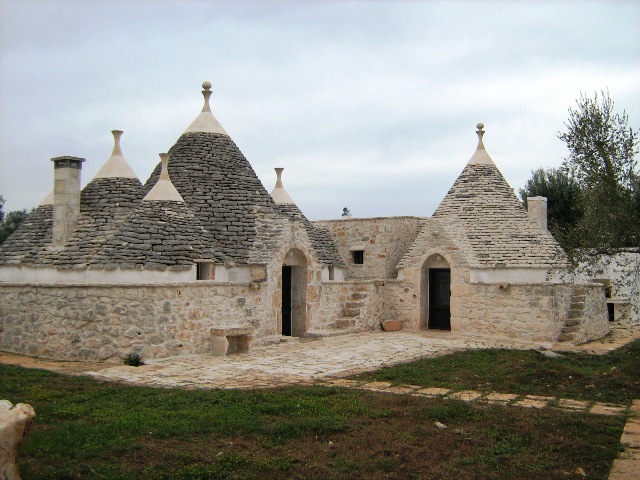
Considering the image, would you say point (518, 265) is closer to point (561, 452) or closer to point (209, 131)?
point (209, 131)

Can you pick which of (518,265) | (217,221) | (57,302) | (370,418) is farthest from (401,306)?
(370,418)

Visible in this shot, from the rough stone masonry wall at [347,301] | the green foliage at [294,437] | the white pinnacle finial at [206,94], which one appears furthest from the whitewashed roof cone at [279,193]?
the green foliage at [294,437]

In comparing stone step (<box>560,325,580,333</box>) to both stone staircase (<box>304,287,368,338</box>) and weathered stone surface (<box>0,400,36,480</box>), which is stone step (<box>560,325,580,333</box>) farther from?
weathered stone surface (<box>0,400,36,480</box>)

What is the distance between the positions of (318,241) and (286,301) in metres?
2.93

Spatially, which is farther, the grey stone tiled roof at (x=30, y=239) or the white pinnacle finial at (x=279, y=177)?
the white pinnacle finial at (x=279, y=177)

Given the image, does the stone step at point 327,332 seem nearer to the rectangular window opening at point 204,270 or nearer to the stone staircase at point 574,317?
the rectangular window opening at point 204,270

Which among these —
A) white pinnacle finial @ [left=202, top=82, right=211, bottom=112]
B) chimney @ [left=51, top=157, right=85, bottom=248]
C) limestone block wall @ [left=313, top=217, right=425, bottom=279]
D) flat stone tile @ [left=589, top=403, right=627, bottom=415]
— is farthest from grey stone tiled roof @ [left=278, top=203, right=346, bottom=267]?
flat stone tile @ [left=589, top=403, right=627, bottom=415]

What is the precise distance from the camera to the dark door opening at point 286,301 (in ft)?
54.1

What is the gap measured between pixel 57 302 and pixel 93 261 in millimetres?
956

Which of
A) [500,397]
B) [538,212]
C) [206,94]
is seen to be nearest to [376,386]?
[500,397]

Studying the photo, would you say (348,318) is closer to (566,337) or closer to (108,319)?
(566,337)

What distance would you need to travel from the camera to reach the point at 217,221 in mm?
15359

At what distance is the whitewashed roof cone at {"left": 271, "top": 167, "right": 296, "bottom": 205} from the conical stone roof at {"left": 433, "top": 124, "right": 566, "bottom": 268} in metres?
4.11

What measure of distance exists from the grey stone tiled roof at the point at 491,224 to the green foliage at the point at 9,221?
2323cm
